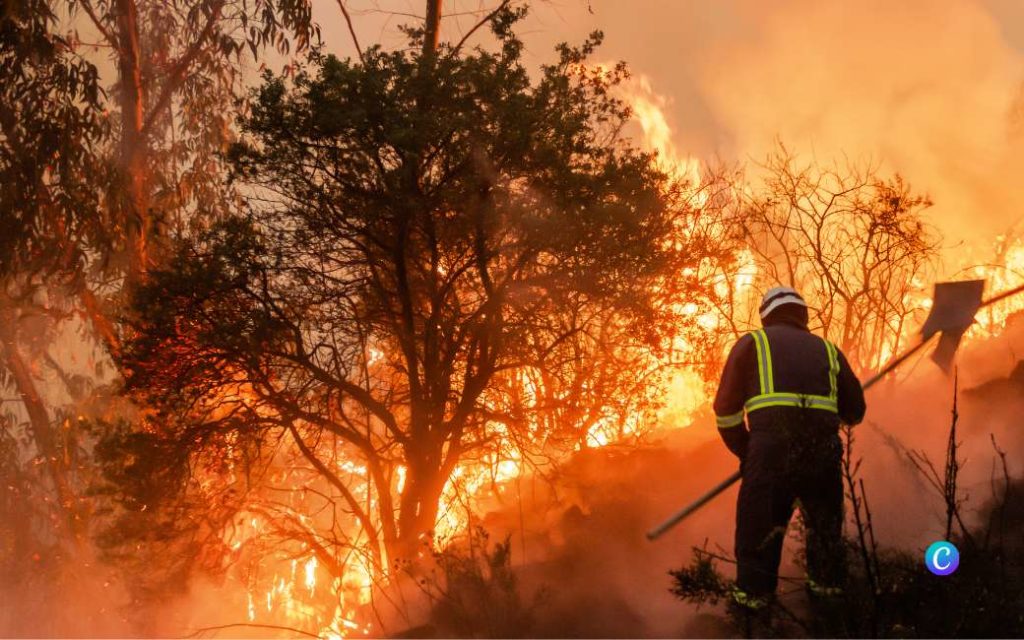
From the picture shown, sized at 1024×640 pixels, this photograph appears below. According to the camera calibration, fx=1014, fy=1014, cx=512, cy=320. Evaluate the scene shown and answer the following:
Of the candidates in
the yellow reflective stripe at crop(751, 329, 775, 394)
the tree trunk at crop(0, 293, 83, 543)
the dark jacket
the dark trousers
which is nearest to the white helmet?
the dark jacket

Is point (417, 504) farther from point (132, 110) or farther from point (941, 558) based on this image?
point (132, 110)

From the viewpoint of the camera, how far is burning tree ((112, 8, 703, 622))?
8.70m

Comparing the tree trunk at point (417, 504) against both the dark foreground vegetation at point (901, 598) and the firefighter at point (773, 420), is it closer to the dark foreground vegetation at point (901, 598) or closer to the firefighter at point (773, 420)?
the firefighter at point (773, 420)

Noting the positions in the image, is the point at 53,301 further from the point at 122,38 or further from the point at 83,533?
the point at 122,38

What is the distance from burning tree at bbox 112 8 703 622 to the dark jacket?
11.6ft

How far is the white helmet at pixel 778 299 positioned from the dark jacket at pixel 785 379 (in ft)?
0.17

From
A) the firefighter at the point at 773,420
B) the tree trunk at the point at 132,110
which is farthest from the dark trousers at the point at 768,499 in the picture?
the tree trunk at the point at 132,110

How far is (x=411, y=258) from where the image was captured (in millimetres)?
9375

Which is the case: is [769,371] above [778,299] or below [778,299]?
below

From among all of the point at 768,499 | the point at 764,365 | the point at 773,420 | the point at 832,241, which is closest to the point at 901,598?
the point at 768,499

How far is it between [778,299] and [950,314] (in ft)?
4.14

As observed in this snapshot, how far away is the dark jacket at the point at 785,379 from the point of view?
17.4 ft

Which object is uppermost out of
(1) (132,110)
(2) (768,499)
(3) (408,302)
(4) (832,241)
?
(1) (132,110)

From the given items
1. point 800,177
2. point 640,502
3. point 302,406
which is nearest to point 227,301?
point 302,406
